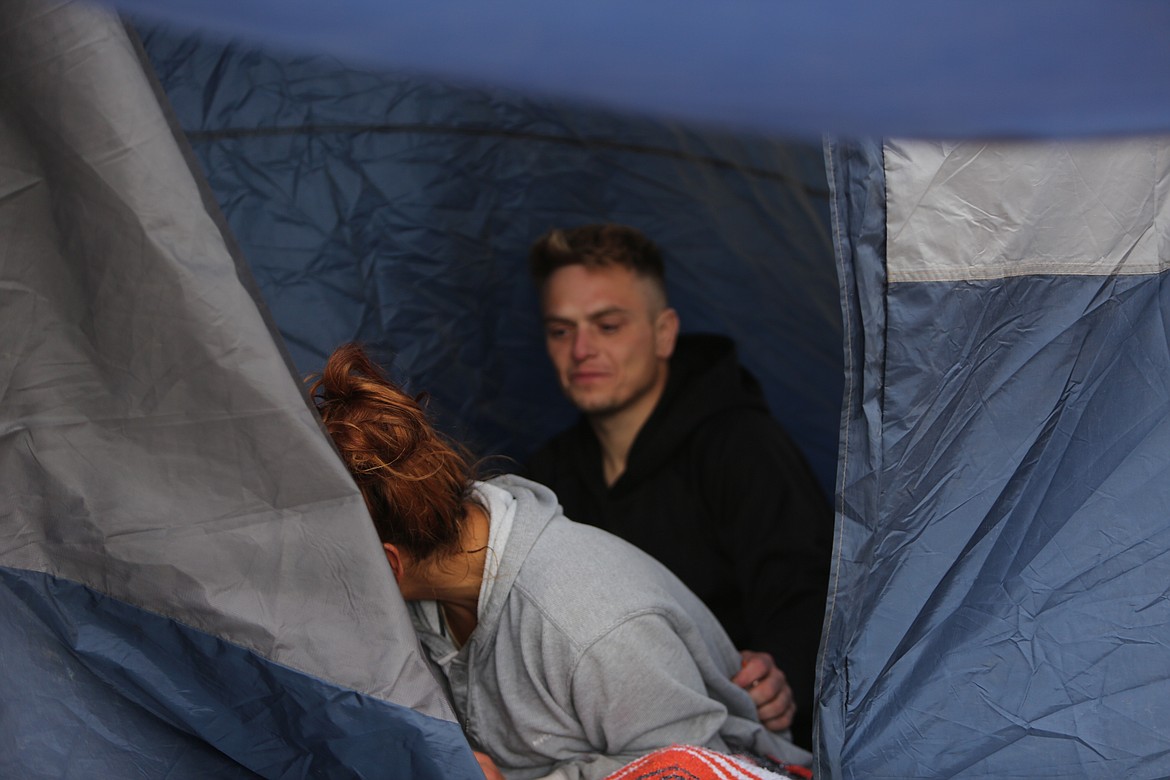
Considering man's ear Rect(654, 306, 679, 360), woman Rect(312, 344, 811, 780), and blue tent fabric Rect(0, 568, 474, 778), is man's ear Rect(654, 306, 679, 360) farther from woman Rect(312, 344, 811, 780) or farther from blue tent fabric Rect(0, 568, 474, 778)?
blue tent fabric Rect(0, 568, 474, 778)

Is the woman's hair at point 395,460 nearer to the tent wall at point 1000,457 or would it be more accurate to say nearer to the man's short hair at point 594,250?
the tent wall at point 1000,457

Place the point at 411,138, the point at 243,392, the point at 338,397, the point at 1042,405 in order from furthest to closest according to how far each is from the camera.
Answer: the point at 411,138, the point at 338,397, the point at 1042,405, the point at 243,392

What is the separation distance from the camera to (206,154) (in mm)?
1817

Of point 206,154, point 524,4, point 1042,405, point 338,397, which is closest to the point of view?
point 524,4

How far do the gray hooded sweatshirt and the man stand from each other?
49cm

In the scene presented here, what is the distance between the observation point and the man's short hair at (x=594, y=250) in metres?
2.09

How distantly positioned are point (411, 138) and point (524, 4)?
1.21 m

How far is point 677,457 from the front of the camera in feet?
6.67

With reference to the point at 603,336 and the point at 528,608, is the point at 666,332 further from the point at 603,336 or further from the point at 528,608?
the point at 528,608

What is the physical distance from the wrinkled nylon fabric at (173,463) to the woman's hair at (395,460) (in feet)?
0.57


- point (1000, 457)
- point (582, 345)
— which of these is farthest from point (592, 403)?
point (1000, 457)

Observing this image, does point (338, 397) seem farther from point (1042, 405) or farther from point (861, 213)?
point (1042, 405)

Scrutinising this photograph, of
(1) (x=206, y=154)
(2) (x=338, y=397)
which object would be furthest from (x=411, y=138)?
(2) (x=338, y=397)

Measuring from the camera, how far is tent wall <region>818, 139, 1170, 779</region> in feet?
3.57
